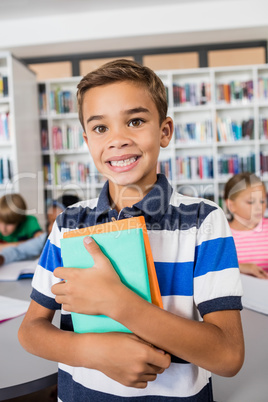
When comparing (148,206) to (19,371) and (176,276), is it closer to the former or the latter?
(176,276)

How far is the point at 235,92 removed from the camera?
3994 millimetres

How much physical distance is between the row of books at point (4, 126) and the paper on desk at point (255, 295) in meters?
3.22

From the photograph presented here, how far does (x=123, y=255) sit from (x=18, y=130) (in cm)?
356

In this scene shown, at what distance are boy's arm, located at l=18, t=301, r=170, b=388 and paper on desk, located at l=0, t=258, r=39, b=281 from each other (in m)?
0.88

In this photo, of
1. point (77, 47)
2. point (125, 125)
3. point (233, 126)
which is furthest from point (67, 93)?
point (125, 125)

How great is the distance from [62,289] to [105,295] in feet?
0.26

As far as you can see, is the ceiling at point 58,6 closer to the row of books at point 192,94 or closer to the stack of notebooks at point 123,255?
the row of books at point 192,94

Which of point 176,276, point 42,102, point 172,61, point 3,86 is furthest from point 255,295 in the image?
point 172,61

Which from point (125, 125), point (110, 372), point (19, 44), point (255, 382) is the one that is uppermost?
point (19, 44)

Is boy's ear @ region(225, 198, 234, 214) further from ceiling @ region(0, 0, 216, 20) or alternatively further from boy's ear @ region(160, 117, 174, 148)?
ceiling @ region(0, 0, 216, 20)

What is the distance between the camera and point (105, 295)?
483 mm

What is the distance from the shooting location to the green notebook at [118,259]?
1.63 feet

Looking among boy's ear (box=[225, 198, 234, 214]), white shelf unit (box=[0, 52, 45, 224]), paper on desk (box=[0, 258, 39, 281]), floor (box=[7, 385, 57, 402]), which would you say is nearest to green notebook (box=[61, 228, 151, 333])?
paper on desk (box=[0, 258, 39, 281])

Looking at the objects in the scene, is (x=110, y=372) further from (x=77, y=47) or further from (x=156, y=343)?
(x=77, y=47)
